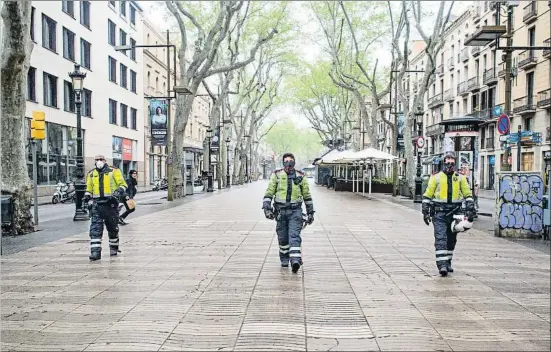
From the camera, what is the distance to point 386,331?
4.68m

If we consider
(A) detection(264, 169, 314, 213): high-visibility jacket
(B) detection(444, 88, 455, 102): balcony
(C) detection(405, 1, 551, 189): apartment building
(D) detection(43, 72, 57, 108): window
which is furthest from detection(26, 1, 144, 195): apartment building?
(B) detection(444, 88, 455, 102): balcony

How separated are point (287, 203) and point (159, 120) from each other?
16.8 m

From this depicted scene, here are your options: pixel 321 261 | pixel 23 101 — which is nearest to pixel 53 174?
pixel 23 101

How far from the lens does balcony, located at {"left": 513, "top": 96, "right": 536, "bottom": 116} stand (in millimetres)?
36250

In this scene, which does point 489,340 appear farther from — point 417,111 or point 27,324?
point 417,111

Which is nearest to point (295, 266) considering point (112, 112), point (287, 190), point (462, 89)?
point (287, 190)

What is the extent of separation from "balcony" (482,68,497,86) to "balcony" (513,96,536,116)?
4.41 metres

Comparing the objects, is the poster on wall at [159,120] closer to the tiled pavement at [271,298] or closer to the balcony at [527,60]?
the tiled pavement at [271,298]

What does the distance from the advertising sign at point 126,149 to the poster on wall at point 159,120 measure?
16.8 metres

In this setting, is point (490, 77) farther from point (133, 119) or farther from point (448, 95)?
point (133, 119)

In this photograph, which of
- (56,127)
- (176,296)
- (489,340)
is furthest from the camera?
(56,127)

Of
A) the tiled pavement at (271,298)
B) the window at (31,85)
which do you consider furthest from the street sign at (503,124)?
the window at (31,85)

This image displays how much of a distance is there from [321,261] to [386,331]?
3588mm

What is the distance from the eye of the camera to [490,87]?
4431 centimetres
